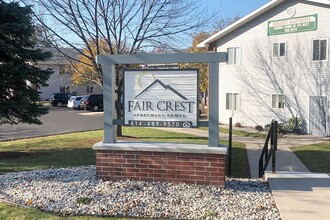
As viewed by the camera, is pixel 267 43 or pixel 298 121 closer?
pixel 298 121

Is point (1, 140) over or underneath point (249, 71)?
underneath

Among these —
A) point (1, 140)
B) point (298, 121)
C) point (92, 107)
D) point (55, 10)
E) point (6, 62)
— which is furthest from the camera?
point (92, 107)

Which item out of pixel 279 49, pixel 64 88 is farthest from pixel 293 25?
pixel 64 88

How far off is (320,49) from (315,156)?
29.3 ft

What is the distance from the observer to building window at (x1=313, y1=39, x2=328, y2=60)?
1861cm

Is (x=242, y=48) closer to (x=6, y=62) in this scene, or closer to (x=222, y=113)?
(x=222, y=113)

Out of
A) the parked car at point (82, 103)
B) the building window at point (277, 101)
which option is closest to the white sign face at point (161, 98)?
the building window at point (277, 101)

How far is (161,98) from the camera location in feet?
21.2

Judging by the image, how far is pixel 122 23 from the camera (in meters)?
14.9

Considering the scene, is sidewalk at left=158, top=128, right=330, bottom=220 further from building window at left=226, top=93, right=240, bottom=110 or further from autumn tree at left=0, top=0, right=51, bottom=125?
building window at left=226, top=93, right=240, bottom=110

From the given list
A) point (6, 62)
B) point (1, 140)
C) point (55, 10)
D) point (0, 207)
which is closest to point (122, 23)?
point (55, 10)

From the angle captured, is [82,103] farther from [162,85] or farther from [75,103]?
[162,85]

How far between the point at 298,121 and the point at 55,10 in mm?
13517

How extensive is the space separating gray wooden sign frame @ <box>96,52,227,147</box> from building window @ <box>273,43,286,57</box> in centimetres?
1550
